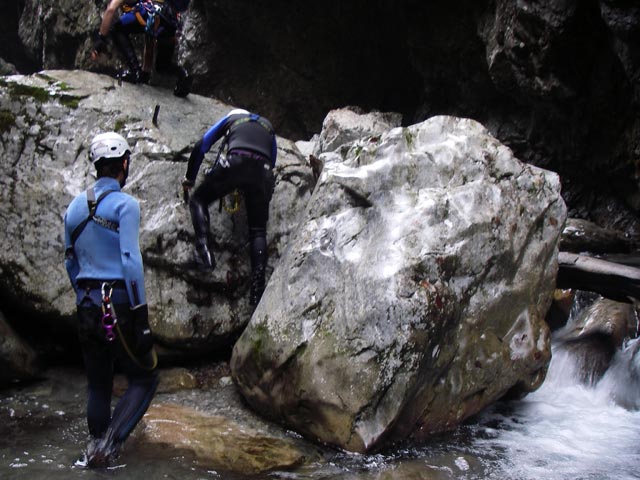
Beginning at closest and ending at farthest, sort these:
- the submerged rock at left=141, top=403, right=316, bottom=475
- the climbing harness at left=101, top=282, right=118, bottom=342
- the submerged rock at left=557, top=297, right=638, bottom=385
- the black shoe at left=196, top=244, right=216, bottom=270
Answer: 1. the climbing harness at left=101, top=282, right=118, bottom=342
2. the submerged rock at left=141, top=403, right=316, bottom=475
3. the black shoe at left=196, top=244, right=216, bottom=270
4. the submerged rock at left=557, top=297, right=638, bottom=385

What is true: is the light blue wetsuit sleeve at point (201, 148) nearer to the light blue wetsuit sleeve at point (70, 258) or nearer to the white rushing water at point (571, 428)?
the light blue wetsuit sleeve at point (70, 258)

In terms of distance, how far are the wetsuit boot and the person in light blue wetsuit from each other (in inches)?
75.6

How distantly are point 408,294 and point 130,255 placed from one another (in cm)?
198

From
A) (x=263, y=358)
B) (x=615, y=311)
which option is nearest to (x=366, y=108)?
(x=615, y=311)

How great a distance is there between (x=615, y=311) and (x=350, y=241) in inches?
157

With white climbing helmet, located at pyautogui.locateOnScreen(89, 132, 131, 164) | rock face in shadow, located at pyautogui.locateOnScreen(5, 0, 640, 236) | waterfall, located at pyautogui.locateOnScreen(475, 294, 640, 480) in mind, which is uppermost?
rock face in shadow, located at pyautogui.locateOnScreen(5, 0, 640, 236)

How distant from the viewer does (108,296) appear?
3.64 metres

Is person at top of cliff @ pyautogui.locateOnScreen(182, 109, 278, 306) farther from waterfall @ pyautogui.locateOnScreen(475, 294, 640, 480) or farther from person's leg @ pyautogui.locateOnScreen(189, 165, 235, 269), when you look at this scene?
waterfall @ pyautogui.locateOnScreen(475, 294, 640, 480)

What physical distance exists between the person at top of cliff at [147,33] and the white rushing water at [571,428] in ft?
17.7

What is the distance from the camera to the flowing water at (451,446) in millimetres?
3764

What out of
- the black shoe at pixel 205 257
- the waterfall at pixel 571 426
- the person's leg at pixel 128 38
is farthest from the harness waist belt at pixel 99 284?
the person's leg at pixel 128 38

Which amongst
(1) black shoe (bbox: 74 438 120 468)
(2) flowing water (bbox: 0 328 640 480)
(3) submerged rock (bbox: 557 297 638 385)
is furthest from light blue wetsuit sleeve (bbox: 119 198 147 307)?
(3) submerged rock (bbox: 557 297 638 385)

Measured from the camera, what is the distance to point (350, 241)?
4848 mm

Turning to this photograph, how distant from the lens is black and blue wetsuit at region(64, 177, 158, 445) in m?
3.68
